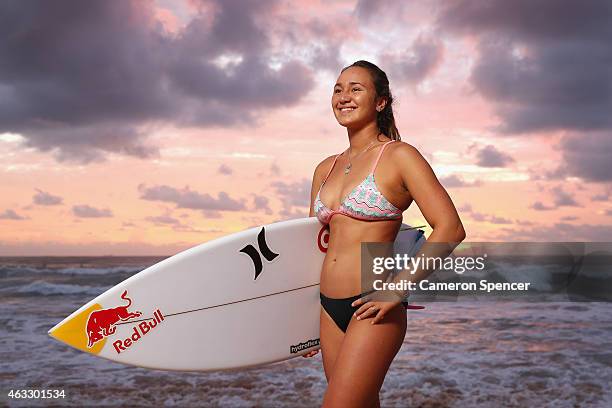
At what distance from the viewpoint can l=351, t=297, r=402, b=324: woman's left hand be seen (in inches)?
99.4

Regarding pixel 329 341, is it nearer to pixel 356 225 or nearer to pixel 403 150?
pixel 356 225

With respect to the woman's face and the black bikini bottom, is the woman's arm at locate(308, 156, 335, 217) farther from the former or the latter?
the black bikini bottom

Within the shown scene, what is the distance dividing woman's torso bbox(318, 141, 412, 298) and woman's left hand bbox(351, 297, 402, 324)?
11cm

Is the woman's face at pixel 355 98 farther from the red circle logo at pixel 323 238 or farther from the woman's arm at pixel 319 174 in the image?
the red circle logo at pixel 323 238

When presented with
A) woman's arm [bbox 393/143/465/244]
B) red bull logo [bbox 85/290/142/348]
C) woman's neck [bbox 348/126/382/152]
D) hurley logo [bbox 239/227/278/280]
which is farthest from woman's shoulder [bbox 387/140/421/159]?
red bull logo [bbox 85/290/142/348]

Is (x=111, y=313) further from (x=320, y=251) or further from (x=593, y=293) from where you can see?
(x=593, y=293)

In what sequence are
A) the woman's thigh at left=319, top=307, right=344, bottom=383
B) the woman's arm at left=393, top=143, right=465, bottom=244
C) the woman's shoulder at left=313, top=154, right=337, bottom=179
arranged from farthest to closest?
the woman's shoulder at left=313, top=154, right=337, bottom=179 < the woman's thigh at left=319, top=307, right=344, bottom=383 < the woman's arm at left=393, top=143, right=465, bottom=244

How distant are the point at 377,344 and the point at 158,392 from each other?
4.78 metres

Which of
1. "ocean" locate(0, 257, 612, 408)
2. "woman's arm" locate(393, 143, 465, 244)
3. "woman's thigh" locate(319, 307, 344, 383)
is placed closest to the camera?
"woman's arm" locate(393, 143, 465, 244)

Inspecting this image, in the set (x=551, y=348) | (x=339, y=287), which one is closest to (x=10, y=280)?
(x=551, y=348)

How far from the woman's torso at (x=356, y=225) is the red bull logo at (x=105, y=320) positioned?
1.19m

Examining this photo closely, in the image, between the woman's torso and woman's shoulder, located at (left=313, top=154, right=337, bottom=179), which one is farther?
woman's shoulder, located at (left=313, top=154, right=337, bottom=179)

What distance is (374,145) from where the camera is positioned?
9.15 ft

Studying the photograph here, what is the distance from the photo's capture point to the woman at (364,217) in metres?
2.54
